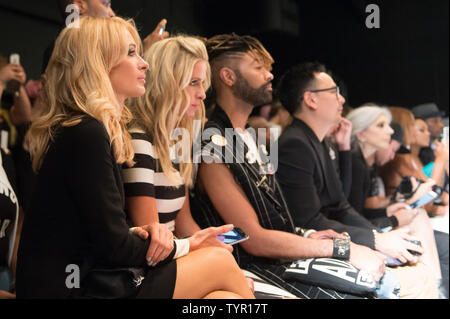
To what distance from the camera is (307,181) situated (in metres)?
2.64

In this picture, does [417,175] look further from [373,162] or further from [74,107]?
[74,107]

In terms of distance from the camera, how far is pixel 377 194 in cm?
366


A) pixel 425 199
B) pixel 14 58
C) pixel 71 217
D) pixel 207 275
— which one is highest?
pixel 14 58

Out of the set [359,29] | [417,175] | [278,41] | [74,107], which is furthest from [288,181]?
[417,175]

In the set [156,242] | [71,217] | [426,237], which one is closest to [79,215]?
[71,217]

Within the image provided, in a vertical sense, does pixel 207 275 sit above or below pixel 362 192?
above

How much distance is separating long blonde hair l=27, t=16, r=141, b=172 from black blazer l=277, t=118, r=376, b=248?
1.10 m

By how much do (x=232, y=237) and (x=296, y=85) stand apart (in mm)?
1178

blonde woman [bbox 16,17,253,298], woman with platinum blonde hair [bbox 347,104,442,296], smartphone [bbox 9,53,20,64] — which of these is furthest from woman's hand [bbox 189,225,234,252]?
woman with platinum blonde hair [bbox 347,104,442,296]

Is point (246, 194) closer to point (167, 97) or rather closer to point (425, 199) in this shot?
point (167, 97)

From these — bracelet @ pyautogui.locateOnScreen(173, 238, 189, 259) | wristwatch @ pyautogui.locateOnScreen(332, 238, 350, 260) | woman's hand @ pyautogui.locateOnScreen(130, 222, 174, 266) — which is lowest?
wristwatch @ pyautogui.locateOnScreen(332, 238, 350, 260)

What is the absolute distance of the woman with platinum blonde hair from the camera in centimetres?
335
